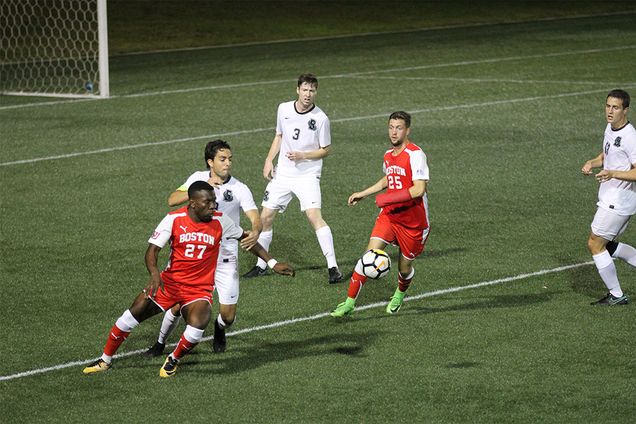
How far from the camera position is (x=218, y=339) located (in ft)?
34.1

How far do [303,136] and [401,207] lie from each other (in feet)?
7.22

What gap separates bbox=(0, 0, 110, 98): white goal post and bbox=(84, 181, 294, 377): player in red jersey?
53.1 ft

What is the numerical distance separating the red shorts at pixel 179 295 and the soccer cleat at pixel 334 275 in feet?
10.5

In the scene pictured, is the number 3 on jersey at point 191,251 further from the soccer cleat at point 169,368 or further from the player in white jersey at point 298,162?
the player in white jersey at point 298,162

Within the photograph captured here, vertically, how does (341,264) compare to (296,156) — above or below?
below

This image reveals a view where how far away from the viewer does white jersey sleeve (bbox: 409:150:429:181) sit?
36.6 ft

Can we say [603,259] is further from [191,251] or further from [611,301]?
[191,251]

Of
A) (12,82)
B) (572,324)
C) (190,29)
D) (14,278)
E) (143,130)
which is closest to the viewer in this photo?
(572,324)

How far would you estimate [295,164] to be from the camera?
43.4ft

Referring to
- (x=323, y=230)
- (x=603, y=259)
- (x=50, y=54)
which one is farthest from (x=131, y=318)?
Result: (x=50, y=54)

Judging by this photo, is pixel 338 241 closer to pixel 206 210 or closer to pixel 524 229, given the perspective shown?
pixel 524 229

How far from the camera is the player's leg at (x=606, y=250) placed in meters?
11.6

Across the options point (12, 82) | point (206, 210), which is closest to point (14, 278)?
point (206, 210)

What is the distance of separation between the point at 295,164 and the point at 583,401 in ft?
16.8
